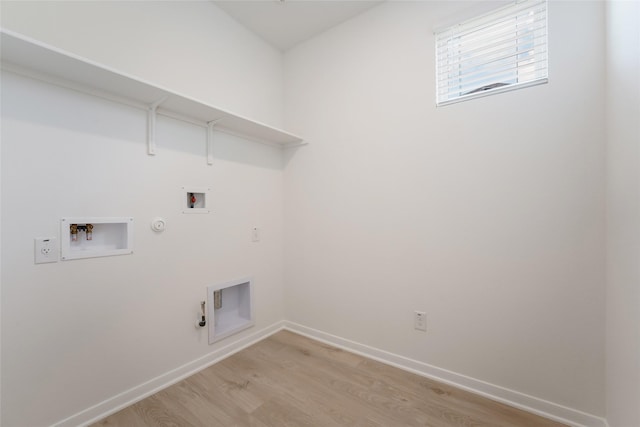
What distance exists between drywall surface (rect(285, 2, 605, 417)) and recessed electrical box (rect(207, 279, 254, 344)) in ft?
1.56

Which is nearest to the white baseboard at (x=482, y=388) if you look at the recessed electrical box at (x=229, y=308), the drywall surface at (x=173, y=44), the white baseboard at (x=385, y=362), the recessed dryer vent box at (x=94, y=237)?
the white baseboard at (x=385, y=362)

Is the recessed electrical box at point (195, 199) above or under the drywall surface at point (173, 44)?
under

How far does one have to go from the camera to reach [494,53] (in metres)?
1.65

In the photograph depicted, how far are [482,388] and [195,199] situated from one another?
230 centimetres

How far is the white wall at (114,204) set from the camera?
4.12 feet

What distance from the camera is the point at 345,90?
2.25m

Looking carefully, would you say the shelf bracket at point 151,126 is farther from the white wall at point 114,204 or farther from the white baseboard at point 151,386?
the white baseboard at point 151,386

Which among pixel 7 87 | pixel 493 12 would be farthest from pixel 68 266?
pixel 493 12

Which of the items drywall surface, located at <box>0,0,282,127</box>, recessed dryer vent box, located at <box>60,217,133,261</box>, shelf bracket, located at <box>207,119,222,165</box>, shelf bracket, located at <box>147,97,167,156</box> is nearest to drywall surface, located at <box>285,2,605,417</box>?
drywall surface, located at <box>0,0,282,127</box>

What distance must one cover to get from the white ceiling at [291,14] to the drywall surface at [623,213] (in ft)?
5.12

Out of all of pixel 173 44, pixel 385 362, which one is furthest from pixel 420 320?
pixel 173 44

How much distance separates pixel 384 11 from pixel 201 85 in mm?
1524

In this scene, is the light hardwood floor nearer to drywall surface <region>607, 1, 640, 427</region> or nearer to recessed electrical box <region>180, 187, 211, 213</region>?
drywall surface <region>607, 1, 640, 427</region>

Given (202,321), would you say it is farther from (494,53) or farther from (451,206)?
(494,53)
